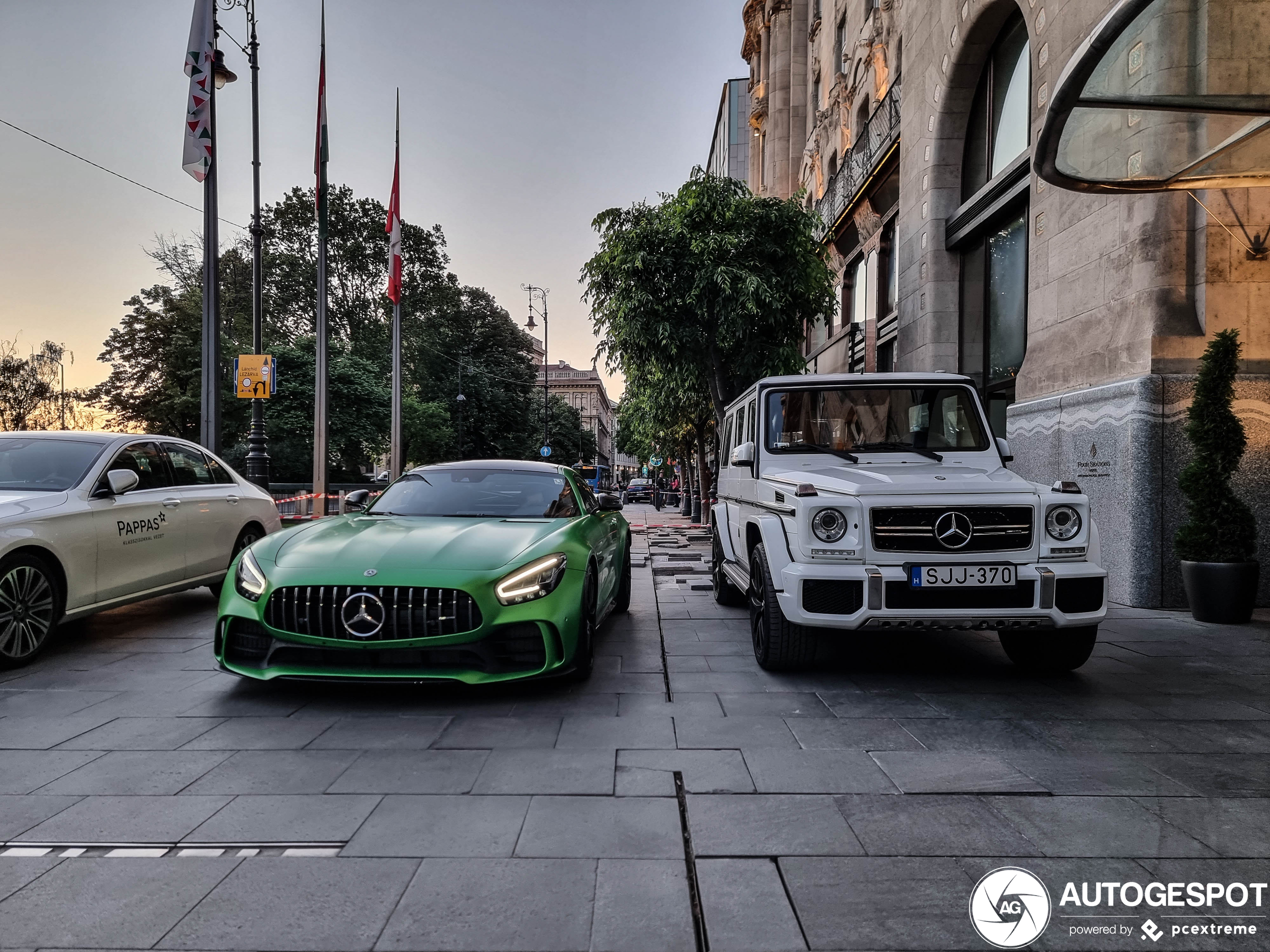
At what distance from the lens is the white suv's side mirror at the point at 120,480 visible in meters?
5.52

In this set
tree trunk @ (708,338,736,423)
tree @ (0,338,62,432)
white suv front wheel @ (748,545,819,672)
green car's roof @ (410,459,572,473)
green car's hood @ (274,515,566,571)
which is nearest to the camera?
green car's hood @ (274,515,566,571)

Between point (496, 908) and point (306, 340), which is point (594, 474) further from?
point (496, 908)

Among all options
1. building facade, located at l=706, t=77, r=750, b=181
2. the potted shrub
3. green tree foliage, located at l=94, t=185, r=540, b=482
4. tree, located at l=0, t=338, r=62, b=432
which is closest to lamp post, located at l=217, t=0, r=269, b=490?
the potted shrub

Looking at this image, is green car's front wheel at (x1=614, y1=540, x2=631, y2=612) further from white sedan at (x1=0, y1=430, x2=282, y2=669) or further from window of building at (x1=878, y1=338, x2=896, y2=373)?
window of building at (x1=878, y1=338, x2=896, y2=373)

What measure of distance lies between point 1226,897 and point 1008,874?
0.59 m

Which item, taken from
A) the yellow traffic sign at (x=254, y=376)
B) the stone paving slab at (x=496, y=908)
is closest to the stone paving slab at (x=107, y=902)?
the stone paving slab at (x=496, y=908)

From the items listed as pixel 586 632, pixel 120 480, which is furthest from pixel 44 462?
pixel 586 632

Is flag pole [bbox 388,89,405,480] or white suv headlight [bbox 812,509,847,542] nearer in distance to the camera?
white suv headlight [bbox 812,509,847,542]

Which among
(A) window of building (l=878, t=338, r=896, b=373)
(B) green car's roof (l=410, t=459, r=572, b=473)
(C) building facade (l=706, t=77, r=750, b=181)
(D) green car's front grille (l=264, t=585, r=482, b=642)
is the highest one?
(C) building facade (l=706, t=77, r=750, b=181)

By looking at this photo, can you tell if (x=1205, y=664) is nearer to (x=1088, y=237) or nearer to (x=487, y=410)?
(x=1088, y=237)

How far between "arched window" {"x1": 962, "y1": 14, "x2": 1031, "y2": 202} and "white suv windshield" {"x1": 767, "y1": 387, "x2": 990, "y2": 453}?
690 cm

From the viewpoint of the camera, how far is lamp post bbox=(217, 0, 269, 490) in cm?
1534

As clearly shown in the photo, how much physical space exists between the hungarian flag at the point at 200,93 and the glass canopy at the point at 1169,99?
10587mm

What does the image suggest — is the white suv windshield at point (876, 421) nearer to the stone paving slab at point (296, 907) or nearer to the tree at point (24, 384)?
the stone paving slab at point (296, 907)
